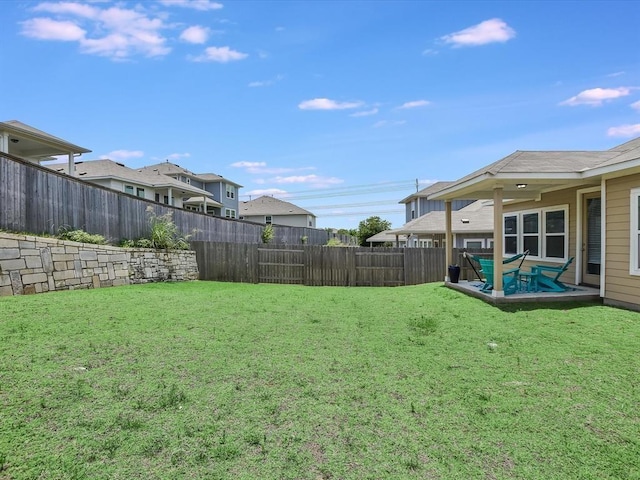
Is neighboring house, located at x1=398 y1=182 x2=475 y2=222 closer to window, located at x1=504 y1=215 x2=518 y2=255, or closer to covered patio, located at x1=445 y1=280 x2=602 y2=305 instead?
window, located at x1=504 y1=215 x2=518 y2=255

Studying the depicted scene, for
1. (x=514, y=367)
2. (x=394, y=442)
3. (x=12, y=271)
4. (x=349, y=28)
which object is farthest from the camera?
(x=349, y=28)

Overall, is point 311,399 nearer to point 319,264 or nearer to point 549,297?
point 549,297

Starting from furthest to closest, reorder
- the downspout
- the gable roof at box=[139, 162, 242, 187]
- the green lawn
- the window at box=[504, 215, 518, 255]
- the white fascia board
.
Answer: the gable roof at box=[139, 162, 242, 187] → the window at box=[504, 215, 518, 255] → the downspout → the white fascia board → the green lawn

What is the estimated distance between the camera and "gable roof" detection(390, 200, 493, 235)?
19069 mm

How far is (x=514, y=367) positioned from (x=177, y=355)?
3.89 metres

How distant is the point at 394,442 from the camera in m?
2.62

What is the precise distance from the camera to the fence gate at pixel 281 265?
14.3 metres

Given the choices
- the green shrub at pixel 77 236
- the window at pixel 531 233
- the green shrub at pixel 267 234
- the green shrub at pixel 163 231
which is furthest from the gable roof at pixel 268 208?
the window at pixel 531 233

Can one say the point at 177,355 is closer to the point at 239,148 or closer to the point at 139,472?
the point at 139,472

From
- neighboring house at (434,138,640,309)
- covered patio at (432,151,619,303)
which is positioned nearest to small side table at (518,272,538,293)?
covered patio at (432,151,619,303)

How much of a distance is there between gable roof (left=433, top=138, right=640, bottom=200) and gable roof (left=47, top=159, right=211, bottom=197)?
785 inches

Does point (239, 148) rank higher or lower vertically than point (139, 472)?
higher

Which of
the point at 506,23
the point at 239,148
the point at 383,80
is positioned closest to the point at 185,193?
the point at 239,148

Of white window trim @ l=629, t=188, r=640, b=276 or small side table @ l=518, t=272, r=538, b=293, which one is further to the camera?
small side table @ l=518, t=272, r=538, b=293
